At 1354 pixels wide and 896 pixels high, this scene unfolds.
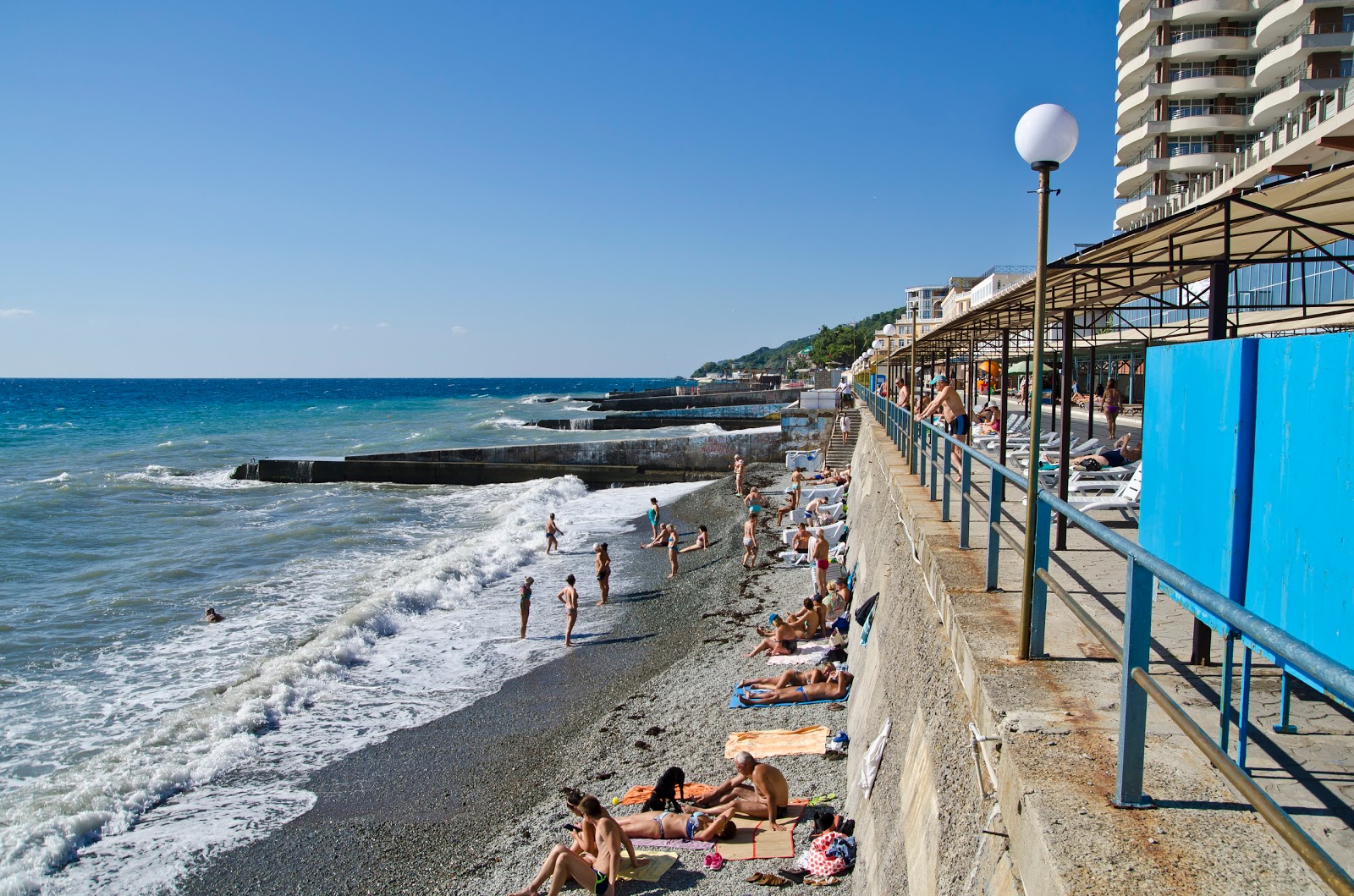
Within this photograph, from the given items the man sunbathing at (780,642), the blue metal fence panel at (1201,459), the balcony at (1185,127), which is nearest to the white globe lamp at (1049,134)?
the blue metal fence panel at (1201,459)

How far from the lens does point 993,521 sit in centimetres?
430

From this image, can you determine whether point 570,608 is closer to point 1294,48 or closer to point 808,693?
point 808,693

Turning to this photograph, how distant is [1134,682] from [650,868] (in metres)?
4.90

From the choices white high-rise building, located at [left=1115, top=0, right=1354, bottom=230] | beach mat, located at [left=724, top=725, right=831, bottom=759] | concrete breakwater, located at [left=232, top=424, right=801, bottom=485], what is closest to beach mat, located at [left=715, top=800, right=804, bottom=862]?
beach mat, located at [left=724, top=725, right=831, bottom=759]

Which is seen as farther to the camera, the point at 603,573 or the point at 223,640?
the point at 603,573

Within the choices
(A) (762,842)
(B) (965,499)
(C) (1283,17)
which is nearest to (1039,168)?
(B) (965,499)

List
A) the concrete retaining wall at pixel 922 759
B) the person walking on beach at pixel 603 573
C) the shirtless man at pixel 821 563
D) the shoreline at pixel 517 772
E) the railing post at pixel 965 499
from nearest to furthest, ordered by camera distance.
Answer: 1. the concrete retaining wall at pixel 922 759
2. the railing post at pixel 965 499
3. the shoreline at pixel 517 772
4. the shirtless man at pixel 821 563
5. the person walking on beach at pixel 603 573

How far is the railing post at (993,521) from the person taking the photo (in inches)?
168

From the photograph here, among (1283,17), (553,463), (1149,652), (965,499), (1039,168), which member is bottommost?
(553,463)

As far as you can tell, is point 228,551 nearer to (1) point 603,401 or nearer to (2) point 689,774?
(2) point 689,774

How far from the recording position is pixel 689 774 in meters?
7.90

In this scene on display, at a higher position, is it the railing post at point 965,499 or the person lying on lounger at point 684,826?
the railing post at point 965,499

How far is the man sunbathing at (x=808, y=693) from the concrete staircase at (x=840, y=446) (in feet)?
59.5

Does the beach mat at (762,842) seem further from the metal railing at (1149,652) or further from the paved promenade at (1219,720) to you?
the metal railing at (1149,652)
